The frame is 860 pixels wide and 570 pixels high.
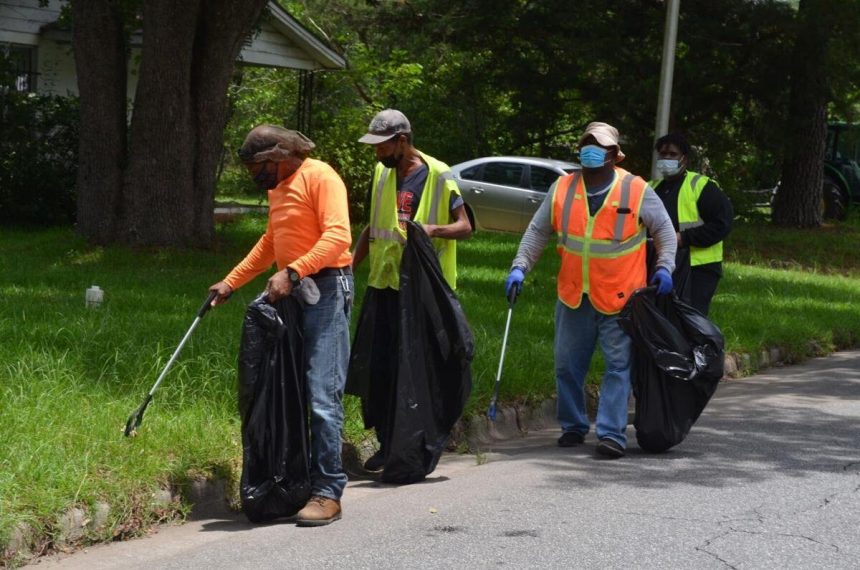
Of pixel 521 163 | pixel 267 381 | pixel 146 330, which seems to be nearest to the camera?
pixel 267 381

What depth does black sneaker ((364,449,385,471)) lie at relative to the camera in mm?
7469

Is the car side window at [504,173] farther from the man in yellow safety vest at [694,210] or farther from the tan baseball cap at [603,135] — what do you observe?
the tan baseball cap at [603,135]

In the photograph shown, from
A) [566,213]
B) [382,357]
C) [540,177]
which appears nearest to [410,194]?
[382,357]

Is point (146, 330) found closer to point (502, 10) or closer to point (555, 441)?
point (555, 441)

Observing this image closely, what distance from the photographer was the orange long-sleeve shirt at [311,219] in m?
6.25

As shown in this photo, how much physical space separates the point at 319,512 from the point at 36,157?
45.8ft

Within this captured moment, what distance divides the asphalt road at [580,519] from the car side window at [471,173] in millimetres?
14944

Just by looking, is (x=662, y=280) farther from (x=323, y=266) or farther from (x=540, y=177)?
(x=540, y=177)

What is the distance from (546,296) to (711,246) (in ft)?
16.1

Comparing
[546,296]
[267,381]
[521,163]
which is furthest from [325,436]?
[521,163]

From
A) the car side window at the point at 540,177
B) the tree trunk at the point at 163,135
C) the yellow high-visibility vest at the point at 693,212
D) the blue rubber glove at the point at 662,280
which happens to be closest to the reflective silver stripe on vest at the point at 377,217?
the blue rubber glove at the point at 662,280

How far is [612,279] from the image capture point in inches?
303

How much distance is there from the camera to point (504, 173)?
22.9m

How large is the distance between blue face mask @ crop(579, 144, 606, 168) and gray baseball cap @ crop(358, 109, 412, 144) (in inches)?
42.9
